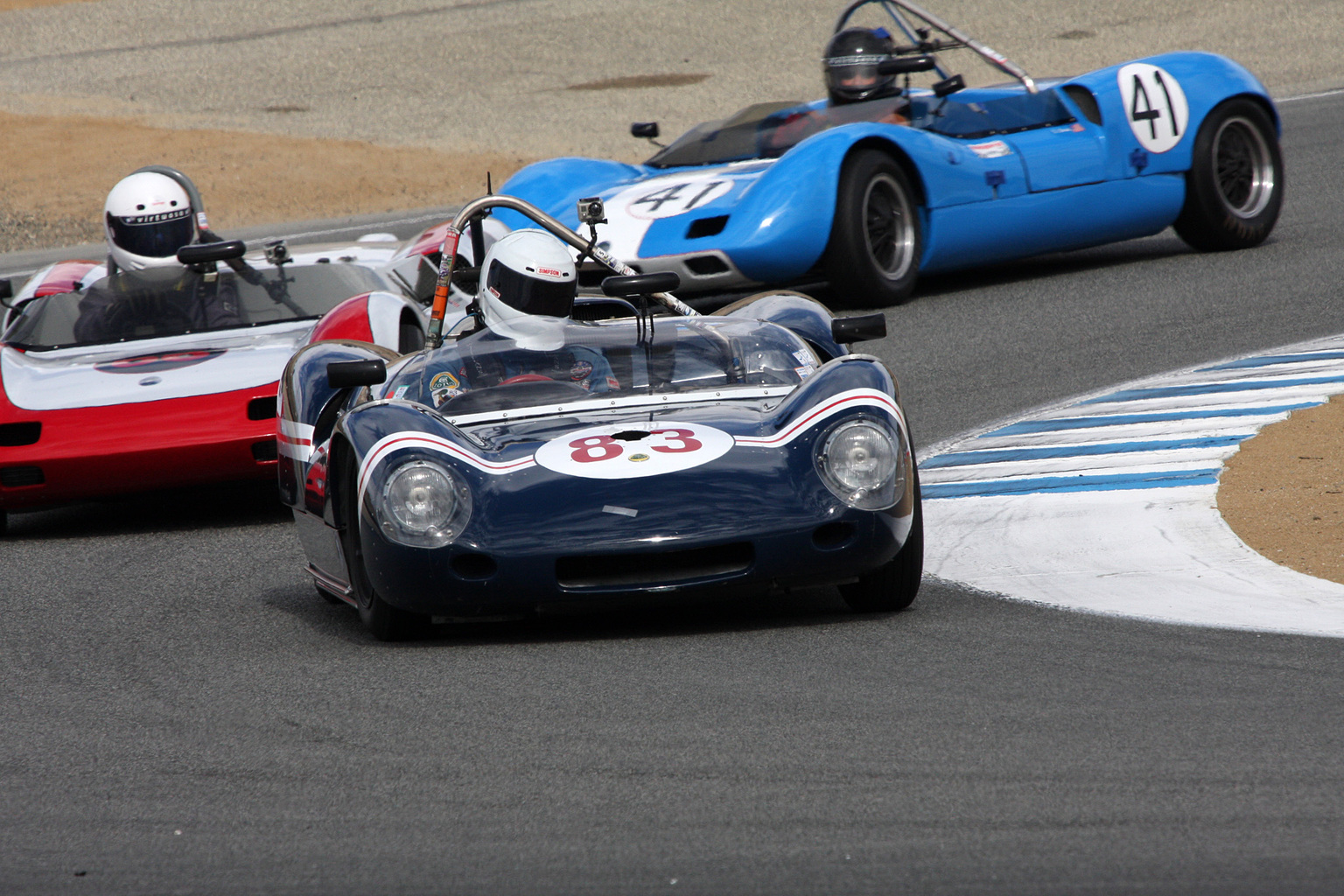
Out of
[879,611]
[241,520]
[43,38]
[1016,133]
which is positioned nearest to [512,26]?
[43,38]

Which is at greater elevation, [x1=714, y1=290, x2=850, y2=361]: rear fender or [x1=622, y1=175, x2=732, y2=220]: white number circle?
[x1=714, y1=290, x2=850, y2=361]: rear fender

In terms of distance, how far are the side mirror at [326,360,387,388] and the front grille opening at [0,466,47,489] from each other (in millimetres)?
2206

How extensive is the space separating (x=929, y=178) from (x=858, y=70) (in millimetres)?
1147

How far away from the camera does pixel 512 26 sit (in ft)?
118

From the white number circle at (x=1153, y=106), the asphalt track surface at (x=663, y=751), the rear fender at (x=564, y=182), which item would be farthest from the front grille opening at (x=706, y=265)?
the asphalt track surface at (x=663, y=751)

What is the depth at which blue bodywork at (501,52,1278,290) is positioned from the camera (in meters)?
9.88

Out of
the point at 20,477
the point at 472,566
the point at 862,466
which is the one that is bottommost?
the point at 20,477

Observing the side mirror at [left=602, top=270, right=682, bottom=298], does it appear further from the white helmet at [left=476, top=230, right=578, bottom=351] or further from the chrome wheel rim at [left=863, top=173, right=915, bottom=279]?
the chrome wheel rim at [left=863, top=173, right=915, bottom=279]

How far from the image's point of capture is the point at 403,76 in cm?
3259

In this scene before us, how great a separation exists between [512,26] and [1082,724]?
33.3 meters

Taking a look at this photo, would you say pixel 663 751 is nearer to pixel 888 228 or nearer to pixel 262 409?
pixel 262 409

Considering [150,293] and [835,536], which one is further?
[150,293]

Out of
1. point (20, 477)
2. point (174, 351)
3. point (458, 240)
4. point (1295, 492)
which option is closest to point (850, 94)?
point (174, 351)

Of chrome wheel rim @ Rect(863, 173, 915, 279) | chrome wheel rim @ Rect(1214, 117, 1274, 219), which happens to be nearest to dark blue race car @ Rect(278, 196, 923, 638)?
chrome wheel rim @ Rect(863, 173, 915, 279)
